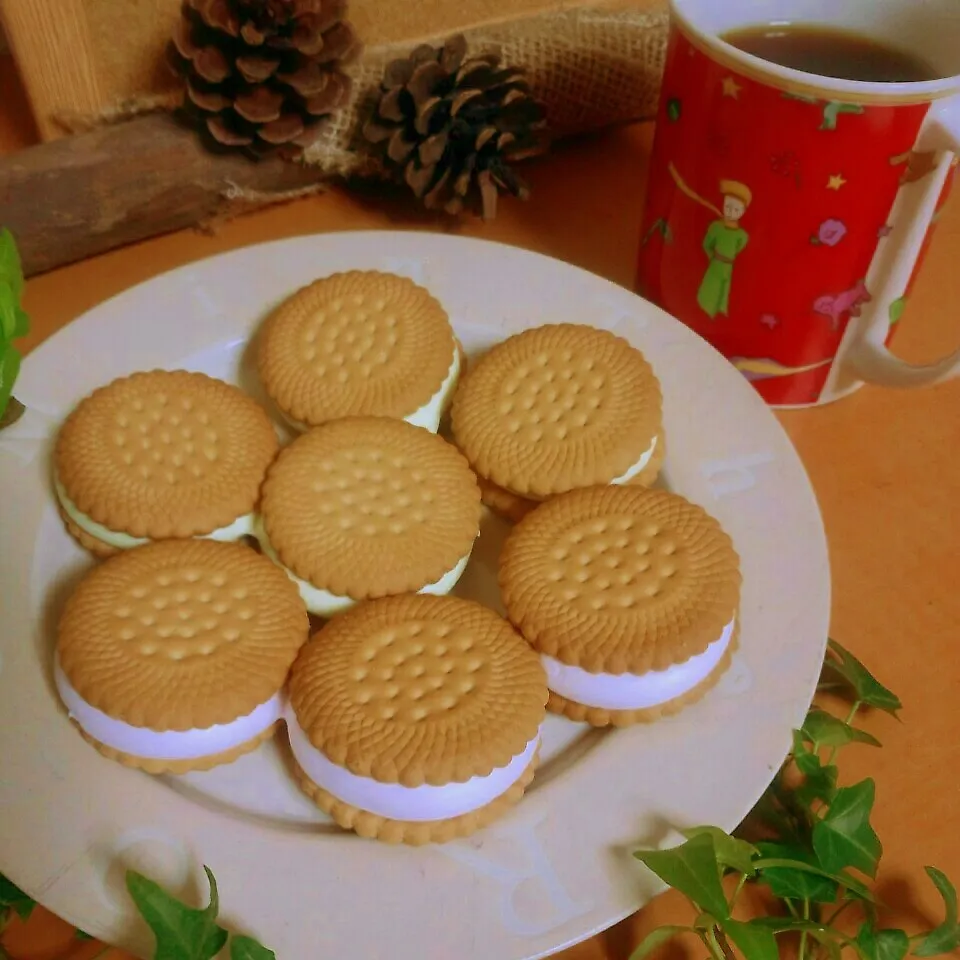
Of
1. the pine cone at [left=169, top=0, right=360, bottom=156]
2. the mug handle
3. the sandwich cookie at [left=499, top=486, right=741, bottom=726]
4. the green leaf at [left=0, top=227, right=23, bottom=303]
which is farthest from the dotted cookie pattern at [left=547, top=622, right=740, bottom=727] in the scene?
the pine cone at [left=169, top=0, right=360, bottom=156]

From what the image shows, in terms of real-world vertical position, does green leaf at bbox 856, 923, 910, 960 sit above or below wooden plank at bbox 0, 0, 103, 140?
below

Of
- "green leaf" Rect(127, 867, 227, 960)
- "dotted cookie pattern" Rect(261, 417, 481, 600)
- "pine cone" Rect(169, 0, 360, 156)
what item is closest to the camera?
"green leaf" Rect(127, 867, 227, 960)

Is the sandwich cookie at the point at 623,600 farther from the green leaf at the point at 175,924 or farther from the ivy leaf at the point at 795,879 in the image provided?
the green leaf at the point at 175,924

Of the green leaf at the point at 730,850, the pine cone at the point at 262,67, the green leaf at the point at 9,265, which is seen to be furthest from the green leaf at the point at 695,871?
the pine cone at the point at 262,67

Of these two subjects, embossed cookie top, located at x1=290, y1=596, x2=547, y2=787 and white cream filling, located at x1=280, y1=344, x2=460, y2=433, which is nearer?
embossed cookie top, located at x1=290, y1=596, x2=547, y2=787

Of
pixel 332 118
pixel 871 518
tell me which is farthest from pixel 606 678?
pixel 332 118

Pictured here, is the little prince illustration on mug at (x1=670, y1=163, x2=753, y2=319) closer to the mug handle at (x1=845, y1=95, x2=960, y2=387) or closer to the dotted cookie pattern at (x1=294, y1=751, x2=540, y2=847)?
the mug handle at (x1=845, y1=95, x2=960, y2=387)
